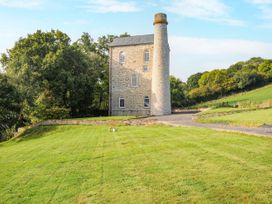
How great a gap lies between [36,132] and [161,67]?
15.1 meters

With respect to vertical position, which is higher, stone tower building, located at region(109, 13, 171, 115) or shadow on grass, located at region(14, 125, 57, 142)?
stone tower building, located at region(109, 13, 171, 115)

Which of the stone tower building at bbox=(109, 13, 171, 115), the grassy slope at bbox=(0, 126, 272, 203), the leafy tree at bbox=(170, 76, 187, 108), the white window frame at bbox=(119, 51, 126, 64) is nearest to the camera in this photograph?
the grassy slope at bbox=(0, 126, 272, 203)

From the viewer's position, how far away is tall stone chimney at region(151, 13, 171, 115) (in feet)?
105

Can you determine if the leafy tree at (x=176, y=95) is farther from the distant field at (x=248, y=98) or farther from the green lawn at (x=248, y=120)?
the green lawn at (x=248, y=120)

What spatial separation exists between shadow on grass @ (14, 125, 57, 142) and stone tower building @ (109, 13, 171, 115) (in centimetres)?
1242

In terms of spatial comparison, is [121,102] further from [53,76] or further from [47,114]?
[47,114]

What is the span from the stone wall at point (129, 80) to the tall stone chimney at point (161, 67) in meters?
2.75

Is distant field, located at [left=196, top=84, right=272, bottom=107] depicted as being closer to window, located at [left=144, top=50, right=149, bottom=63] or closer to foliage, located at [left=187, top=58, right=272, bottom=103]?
foliage, located at [left=187, top=58, right=272, bottom=103]

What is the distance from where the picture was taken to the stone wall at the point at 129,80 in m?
35.2

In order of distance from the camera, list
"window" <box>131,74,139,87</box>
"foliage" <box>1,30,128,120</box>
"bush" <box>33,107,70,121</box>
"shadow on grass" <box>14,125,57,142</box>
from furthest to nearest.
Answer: "window" <box>131,74,139,87</box>
"foliage" <box>1,30,128,120</box>
"bush" <box>33,107,70,121</box>
"shadow on grass" <box>14,125,57,142</box>

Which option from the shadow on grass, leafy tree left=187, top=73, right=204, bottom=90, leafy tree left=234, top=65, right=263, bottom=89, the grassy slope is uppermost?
leafy tree left=187, top=73, right=204, bottom=90

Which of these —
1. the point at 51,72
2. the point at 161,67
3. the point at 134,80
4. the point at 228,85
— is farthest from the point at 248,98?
the point at 51,72

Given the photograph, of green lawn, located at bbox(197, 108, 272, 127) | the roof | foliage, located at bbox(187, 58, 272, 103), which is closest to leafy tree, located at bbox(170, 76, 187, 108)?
foliage, located at bbox(187, 58, 272, 103)

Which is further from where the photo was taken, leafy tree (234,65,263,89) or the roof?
leafy tree (234,65,263,89)
